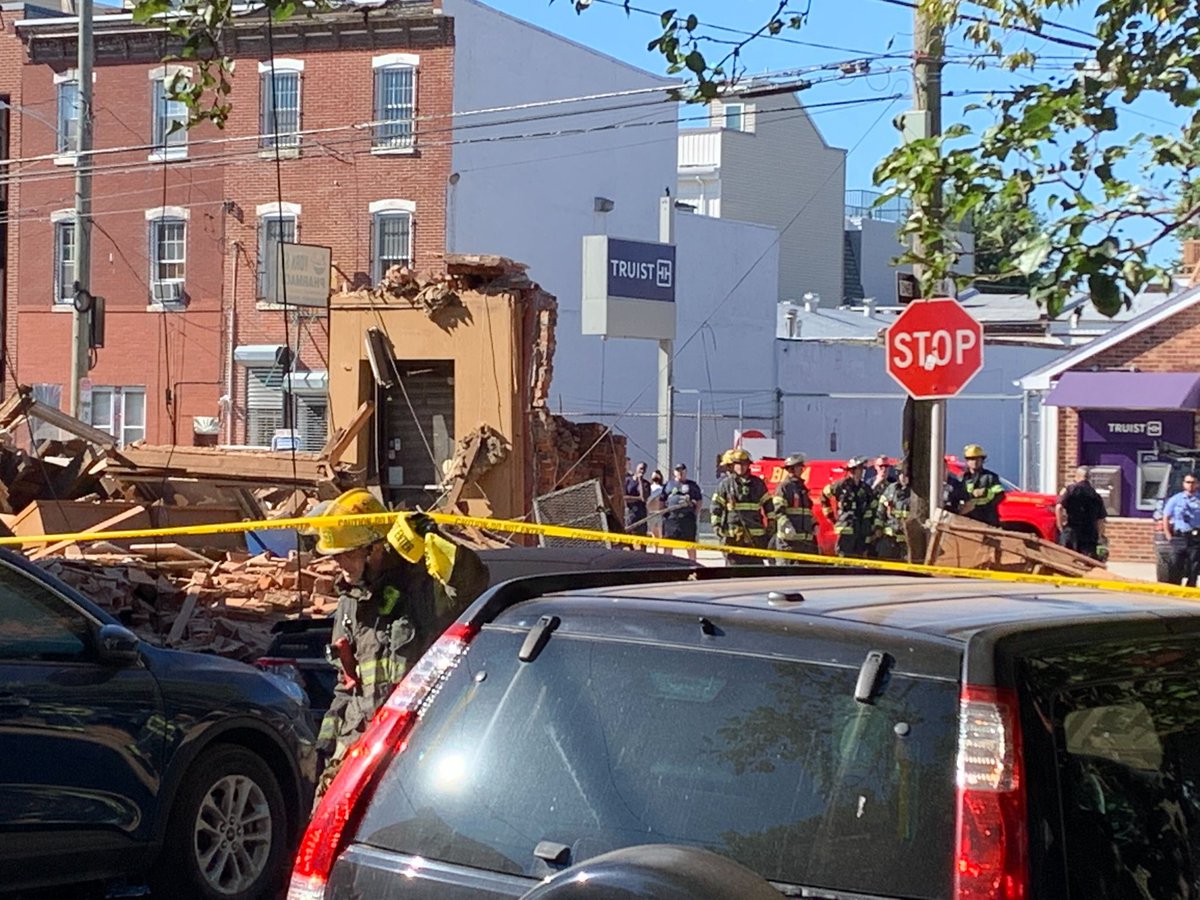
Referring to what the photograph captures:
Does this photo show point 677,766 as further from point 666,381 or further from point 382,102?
point 382,102

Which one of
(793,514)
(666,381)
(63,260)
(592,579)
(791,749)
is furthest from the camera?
(63,260)

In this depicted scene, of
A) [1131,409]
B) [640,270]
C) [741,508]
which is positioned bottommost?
[741,508]

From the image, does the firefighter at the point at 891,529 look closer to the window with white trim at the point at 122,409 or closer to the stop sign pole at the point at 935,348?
the stop sign pole at the point at 935,348

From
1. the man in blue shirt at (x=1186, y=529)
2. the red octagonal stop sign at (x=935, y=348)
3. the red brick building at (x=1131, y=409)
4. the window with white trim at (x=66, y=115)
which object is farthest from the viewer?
the window with white trim at (x=66, y=115)

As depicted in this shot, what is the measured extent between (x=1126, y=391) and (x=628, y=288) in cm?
1031

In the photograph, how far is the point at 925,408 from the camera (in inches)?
500

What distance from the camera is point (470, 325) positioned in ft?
63.2

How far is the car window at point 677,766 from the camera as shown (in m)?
2.99

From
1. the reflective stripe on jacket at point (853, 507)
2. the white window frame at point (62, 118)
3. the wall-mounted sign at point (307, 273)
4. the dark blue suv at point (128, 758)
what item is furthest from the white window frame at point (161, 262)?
the dark blue suv at point (128, 758)

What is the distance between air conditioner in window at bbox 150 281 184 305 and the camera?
36594 millimetres

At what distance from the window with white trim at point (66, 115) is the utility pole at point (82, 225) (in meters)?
12.4

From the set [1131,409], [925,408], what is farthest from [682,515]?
[925,408]

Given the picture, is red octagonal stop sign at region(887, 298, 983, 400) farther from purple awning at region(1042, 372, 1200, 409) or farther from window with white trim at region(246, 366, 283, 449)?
window with white trim at region(246, 366, 283, 449)

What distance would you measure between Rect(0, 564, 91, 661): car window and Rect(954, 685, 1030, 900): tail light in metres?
4.47
